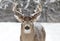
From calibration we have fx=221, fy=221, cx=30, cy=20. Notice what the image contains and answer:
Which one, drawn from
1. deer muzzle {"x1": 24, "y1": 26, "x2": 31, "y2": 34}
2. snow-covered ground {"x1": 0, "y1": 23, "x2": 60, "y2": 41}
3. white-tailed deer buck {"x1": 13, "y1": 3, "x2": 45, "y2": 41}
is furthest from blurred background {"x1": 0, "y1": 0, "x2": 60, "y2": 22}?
deer muzzle {"x1": 24, "y1": 26, "x2": 31, "y2": 34}

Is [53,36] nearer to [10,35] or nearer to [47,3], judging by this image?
[10,35]

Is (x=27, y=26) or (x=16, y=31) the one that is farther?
(x=16, y=31)

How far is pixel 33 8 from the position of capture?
14.6 ft

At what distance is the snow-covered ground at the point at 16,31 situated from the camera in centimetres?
356

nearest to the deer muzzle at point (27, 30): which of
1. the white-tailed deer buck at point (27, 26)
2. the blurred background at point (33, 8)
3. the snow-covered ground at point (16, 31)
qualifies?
the white-tailed deer buck at point (27, 26)

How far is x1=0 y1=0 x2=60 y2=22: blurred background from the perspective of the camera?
4.42 meters

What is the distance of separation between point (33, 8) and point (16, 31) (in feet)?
2.48

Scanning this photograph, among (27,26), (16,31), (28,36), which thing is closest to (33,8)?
(16,31)

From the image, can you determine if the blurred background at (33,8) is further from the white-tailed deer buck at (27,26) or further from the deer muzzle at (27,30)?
the deer muzzle at (27,30)

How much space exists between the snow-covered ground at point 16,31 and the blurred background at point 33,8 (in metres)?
0.18

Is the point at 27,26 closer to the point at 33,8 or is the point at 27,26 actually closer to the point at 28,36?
the point at 28,36

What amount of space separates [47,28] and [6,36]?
825mm

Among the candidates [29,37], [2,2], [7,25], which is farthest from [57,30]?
[29,37]

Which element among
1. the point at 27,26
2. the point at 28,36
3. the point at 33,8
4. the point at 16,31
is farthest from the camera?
the point at 33,8
